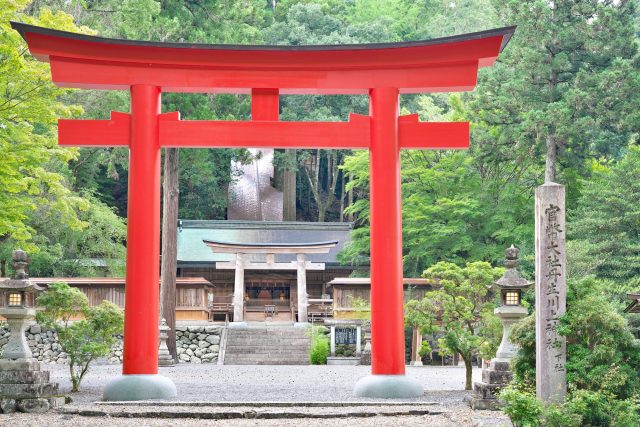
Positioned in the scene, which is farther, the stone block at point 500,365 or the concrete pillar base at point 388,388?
the concrete pillar base at point 388,388

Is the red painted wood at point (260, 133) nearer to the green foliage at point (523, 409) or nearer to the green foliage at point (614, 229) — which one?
the green foliage at point (523, 409)

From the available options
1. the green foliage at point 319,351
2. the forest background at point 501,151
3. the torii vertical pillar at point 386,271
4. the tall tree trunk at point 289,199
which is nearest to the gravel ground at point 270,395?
the torii vertical pillar at point 386,271

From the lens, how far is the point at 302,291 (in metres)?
34.2

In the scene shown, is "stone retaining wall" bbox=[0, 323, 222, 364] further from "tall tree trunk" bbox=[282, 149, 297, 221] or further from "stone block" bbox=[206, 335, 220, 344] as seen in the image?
"tall tree trunk" bbox=[282, 149, 297, 221]

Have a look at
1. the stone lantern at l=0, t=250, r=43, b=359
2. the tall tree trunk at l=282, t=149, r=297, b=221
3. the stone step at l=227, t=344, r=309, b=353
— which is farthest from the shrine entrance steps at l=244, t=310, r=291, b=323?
the stone lantern at l=0, t=250, r=43, b=359

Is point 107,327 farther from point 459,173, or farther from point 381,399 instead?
point 459,173

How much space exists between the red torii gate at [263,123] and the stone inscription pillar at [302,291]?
19695 millimetres

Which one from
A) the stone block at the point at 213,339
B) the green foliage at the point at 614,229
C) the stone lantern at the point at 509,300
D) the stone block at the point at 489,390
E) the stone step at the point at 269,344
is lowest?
the stone step at the point at 269,344

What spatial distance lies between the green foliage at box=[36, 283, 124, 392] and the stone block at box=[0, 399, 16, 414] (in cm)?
241

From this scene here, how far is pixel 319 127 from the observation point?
14297mm

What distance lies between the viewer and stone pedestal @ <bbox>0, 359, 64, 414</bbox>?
13523mm

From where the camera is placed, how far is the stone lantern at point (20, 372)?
13.6 meters

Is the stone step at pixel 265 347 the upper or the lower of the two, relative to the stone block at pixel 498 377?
lower

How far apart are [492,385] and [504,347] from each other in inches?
32.9
